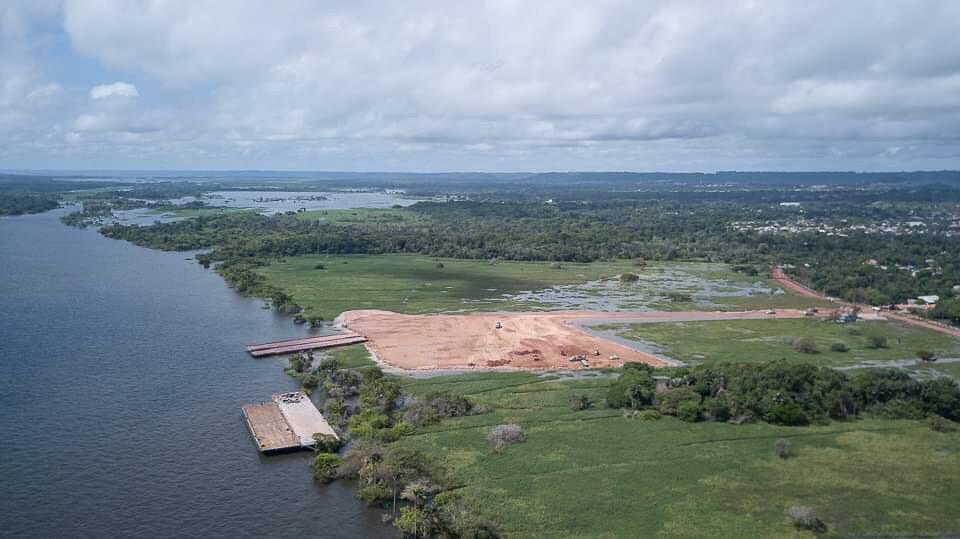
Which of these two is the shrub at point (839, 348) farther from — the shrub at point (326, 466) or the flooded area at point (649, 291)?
the shrub at point (326, 466)

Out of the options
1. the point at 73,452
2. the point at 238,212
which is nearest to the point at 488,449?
the point at 73,452

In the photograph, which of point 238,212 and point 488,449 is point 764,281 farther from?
point 238,212

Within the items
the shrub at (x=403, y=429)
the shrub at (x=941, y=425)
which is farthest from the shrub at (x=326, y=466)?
the shrub at (x=941, y=425)

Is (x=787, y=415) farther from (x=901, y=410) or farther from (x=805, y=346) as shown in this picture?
(x=805, y=346)

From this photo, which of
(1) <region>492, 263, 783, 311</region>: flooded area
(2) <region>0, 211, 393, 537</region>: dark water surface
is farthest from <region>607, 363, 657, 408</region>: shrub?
(1) <region>492, 263, 783, 311</region>: flooded area

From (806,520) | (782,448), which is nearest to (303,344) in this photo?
(782,448)

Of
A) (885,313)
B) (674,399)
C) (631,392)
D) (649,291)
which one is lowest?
(885,313)
